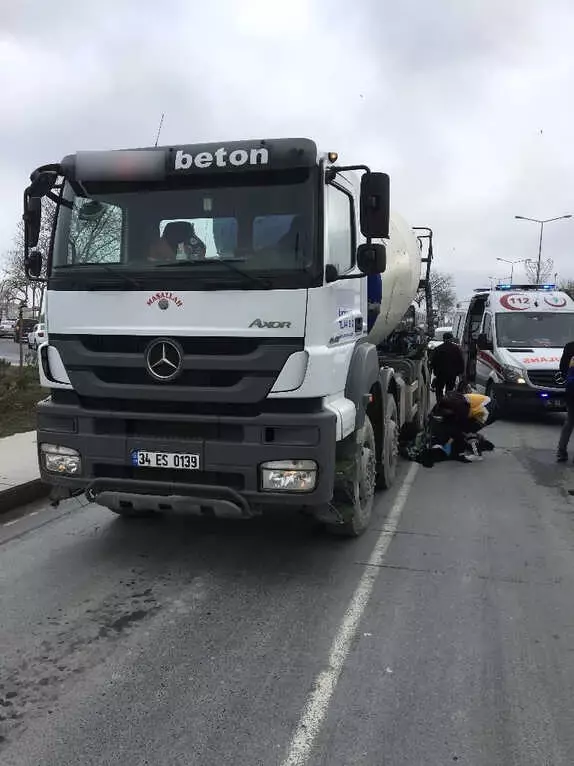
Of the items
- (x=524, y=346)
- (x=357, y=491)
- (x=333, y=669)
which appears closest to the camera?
(x=333, y=669)

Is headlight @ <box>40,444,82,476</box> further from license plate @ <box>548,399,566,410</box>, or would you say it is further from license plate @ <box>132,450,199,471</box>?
license plate @ <box>548,399,566,410</box>

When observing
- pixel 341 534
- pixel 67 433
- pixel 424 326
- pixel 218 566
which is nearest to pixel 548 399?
pixel 424 326

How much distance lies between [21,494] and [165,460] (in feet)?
9.63

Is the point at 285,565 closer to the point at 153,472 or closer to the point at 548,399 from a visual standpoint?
the point at 153,472

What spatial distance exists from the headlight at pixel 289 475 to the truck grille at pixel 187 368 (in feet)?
1.48

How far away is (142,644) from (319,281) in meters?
2.48

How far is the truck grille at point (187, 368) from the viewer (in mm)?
4148

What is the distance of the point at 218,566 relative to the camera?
15.9ft

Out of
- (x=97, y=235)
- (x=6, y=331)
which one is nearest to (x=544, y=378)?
(x=97, y=235)

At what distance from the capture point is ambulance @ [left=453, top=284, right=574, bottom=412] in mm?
11625

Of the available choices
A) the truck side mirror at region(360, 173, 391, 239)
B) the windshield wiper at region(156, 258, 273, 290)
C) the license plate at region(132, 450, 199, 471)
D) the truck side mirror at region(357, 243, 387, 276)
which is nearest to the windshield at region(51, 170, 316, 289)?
the windshield wiper at region(156, 258, 273, 290)

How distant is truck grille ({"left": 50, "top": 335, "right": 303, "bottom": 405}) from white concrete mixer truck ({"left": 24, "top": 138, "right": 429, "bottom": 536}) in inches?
0.4

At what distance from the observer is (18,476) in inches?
271

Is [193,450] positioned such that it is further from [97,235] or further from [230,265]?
[97,235]
